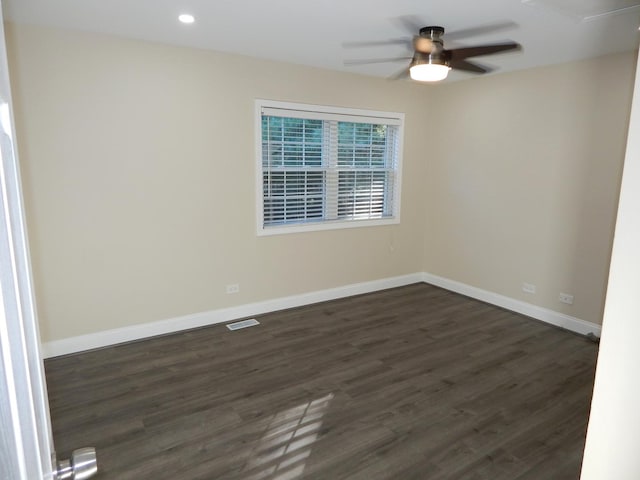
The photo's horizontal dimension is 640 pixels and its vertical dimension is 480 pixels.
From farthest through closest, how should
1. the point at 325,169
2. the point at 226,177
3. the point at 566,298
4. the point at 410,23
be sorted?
1. the point at 325,169
2. the point at 566,298
3. the point at 226,177
4. the point at 410,23

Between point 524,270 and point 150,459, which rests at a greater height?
point 524,270

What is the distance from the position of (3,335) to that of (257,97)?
3905mm

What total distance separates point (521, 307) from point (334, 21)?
357 cm

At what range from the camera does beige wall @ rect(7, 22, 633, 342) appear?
127 inches

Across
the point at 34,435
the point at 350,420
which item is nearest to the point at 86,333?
the point at 350,420

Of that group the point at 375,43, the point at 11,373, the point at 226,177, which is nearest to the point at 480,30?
the point at 375,43

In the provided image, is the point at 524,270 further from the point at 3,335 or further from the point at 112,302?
the point at 3,335

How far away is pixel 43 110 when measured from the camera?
3.09 metres

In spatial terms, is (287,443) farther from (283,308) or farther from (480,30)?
(480,30)

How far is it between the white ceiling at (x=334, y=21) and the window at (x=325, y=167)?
0.84 meters

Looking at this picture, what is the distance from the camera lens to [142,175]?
3.55 meters

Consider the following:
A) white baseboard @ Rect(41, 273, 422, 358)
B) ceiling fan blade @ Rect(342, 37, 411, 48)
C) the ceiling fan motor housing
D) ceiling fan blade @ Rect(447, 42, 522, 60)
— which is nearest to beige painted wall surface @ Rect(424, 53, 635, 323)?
white baseboard @ Rect(41, 273, 422, 358)

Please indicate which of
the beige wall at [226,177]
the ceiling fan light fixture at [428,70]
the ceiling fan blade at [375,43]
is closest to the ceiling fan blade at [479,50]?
the ceiling fan light fixture at [428,70]

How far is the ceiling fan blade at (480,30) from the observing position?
2.91 m
